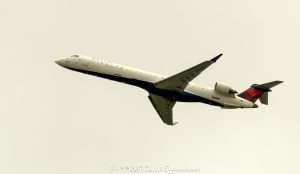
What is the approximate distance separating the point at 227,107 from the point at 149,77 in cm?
665

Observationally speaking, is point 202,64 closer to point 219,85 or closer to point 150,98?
point 219,85

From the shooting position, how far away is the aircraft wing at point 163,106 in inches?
1781

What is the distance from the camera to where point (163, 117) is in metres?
46.9

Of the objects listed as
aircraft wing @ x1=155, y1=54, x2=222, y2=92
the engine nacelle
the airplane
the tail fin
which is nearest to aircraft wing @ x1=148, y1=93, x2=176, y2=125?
the airplane

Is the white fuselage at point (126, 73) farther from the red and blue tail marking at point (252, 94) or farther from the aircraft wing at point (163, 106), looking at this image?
the aircraft wing at point (163, 106)

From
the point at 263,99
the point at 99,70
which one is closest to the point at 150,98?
the point at 99,70

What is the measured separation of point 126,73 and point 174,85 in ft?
12.1

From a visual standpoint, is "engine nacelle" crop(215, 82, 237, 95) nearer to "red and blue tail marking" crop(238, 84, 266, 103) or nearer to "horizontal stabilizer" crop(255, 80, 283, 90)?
"red and blue tail marking" crop(238, 84, 266, 103)

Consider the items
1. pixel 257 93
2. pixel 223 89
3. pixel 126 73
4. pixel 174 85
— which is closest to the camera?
pixel 126 73

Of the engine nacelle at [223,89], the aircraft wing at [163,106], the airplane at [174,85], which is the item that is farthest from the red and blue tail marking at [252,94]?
the aircraft wing at [163,106]

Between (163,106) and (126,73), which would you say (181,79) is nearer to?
(126,73)

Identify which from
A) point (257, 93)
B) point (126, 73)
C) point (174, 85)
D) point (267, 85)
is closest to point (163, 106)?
point (174, 85)

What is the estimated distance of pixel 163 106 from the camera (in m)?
46.1

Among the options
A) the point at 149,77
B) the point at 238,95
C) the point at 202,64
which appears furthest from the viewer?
the point at 238,95
